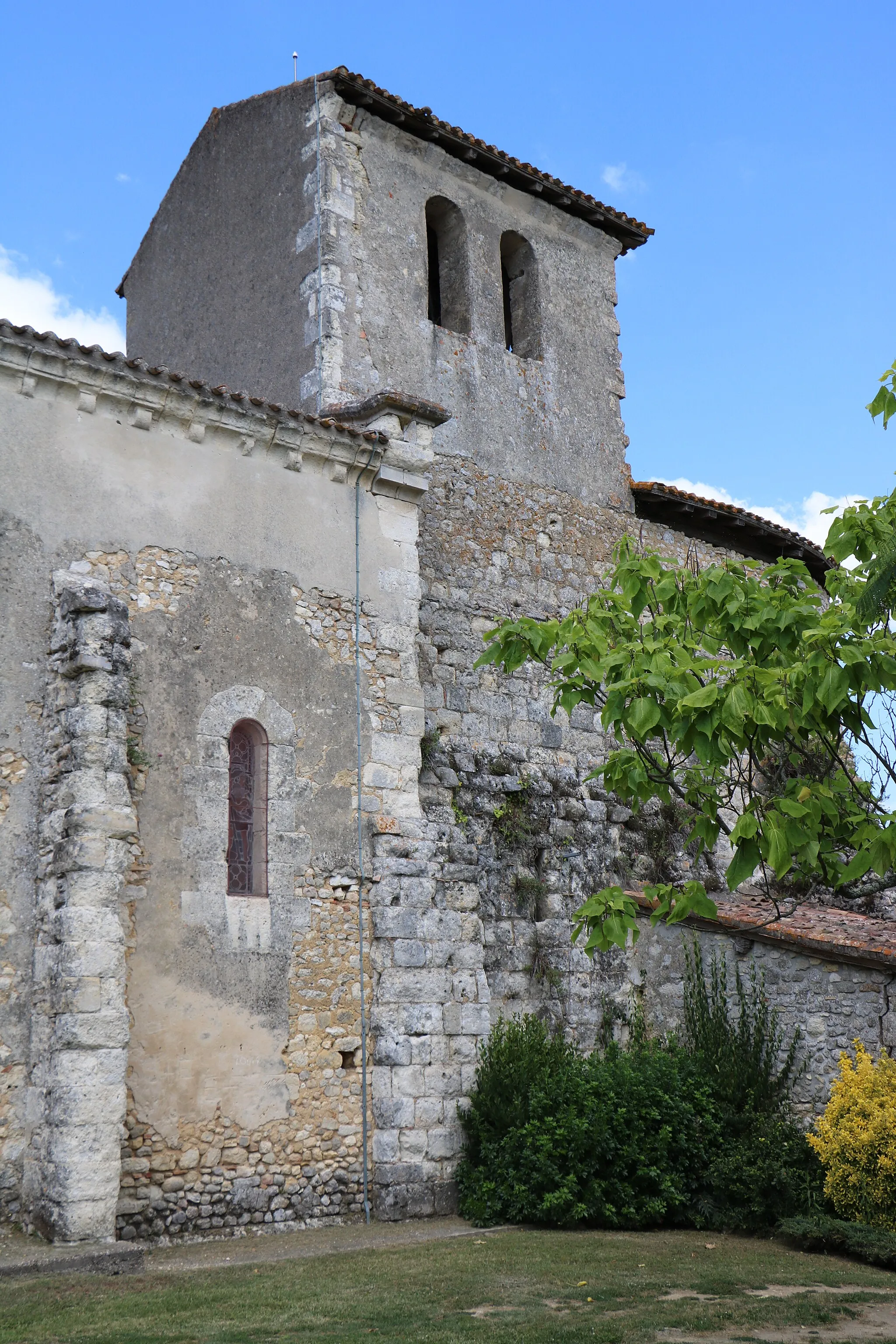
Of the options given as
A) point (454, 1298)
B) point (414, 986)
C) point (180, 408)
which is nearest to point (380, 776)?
point (414, 986)

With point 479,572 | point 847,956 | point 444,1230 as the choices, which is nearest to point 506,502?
point 479,572

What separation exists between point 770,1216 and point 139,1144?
16.1 ft

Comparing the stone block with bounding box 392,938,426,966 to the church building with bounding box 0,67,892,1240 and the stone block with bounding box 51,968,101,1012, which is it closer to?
the church building with bounding box 0,67,892,1240

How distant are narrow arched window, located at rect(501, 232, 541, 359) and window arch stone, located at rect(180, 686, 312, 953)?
689cm

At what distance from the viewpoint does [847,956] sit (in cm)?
1097

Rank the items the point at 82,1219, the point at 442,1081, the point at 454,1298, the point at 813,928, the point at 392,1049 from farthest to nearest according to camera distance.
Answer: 1. the point at 813,928
2. the point at 442,1081
3. the point at 392,1049
4. the point at 82,1219
5. the point at 454,1298

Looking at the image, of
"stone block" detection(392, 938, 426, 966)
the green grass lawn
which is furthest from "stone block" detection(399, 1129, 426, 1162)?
"stone block" detection(392, 938, 426, 966)

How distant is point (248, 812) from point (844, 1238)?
544 cm

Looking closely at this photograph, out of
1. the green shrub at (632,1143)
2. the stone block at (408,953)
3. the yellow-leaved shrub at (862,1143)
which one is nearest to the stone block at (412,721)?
the stone block at (408,953)

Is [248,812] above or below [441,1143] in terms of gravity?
above

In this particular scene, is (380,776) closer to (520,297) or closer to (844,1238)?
(844,1238)

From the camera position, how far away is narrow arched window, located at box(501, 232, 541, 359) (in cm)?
1529

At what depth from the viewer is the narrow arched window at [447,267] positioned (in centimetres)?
1457

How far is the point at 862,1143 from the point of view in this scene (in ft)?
30.2
